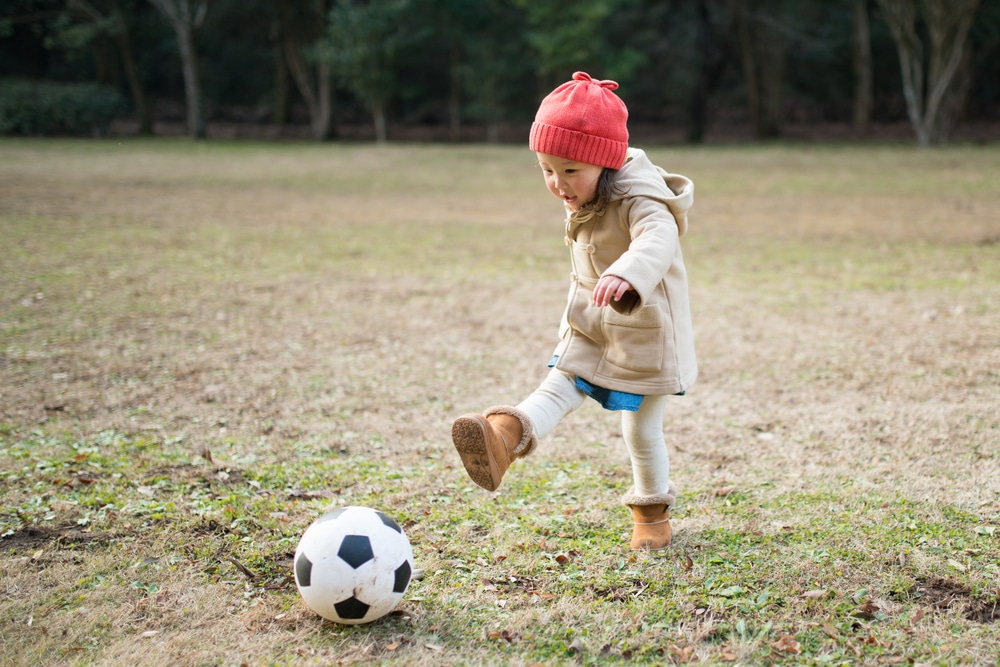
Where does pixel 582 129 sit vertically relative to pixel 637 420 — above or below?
above

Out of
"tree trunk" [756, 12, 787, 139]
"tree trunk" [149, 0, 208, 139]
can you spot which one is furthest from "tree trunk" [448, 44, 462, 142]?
"tree trunk" [756, 12, 787, 139]

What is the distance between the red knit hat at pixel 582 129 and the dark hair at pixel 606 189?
2.0 inches

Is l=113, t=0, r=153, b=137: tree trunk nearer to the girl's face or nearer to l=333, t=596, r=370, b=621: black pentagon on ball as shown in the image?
the girl's face

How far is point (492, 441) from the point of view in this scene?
111 inches

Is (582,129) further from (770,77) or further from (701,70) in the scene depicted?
(770,77)

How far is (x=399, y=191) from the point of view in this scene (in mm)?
16688

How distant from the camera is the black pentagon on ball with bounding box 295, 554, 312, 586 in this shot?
2.75 m

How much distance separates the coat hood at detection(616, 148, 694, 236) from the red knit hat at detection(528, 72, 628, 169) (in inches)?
3.1

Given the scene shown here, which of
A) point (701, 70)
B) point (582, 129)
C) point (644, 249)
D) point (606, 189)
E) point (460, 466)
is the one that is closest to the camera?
point (644, 249)

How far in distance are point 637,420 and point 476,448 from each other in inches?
27.3

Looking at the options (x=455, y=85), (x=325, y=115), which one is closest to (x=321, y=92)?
(x=325, y=115)

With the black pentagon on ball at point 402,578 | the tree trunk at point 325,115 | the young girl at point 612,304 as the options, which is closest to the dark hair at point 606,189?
the young girl at point 612,304

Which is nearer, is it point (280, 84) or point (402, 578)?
point (402, 578)

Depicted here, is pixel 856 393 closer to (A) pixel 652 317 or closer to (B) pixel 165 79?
(A) pixel 652 317
